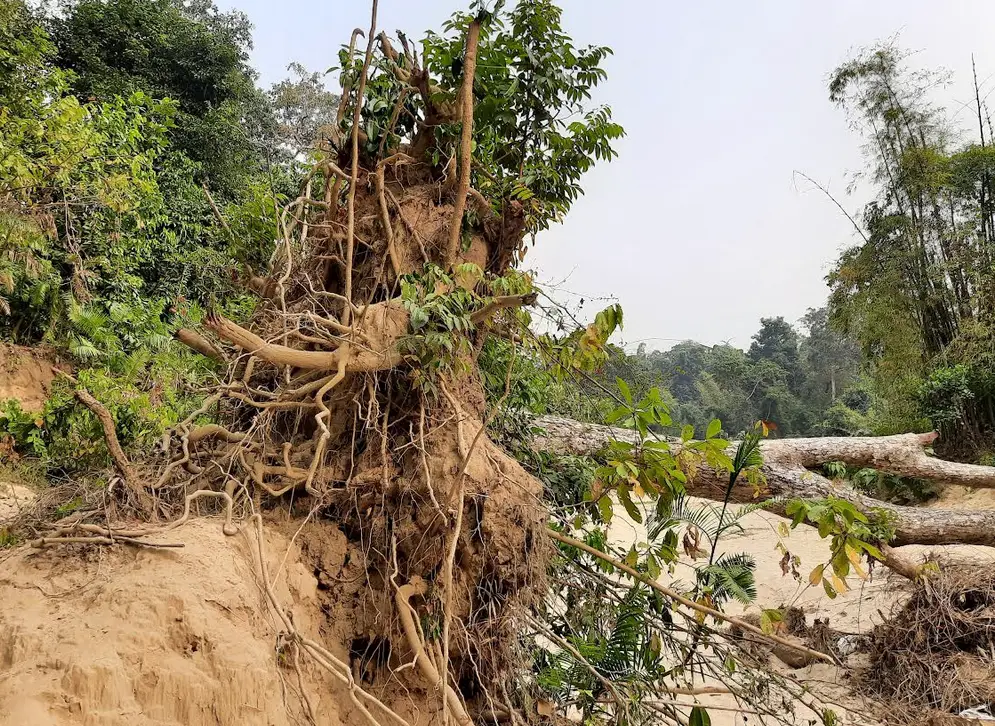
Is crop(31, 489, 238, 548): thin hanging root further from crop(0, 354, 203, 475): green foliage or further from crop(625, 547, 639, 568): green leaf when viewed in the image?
crop(625, 547, 639, 568): green leaf

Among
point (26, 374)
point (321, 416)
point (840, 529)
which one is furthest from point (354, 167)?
point (26, 374)

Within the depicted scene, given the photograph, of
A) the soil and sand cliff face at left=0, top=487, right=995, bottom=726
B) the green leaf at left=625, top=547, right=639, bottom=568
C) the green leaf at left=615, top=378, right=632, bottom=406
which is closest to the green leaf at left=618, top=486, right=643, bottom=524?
the green leaf at left=625, top=547, right=639, bottom=568

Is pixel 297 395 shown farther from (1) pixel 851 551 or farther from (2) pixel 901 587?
Answer: (2) pixel 901 587

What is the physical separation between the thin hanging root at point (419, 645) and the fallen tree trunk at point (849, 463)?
7.01 ft

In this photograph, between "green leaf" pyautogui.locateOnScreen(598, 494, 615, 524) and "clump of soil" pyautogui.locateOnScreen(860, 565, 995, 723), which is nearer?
"green leaf" pyautogui.locateOnScreen(598, 494, 615, 524)

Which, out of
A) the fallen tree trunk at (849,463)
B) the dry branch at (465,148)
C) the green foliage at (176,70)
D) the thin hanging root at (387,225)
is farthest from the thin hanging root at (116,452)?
the green foliage at (176,70)

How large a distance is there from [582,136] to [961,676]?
16.8ft

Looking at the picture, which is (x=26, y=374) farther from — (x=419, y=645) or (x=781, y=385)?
(x=781, y=385)

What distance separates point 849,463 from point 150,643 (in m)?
5.99

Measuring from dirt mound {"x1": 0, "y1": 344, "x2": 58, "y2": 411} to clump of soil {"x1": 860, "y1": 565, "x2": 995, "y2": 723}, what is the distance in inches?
399

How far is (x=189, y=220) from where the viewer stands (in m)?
11.5

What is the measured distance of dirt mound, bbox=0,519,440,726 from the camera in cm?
152

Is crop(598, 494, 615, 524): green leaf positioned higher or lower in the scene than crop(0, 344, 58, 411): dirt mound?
higher

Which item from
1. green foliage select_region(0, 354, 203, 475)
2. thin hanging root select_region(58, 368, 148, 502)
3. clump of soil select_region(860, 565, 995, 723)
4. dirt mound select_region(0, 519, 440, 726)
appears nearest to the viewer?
dirt mound select_region(0, 519, 440, 726)
